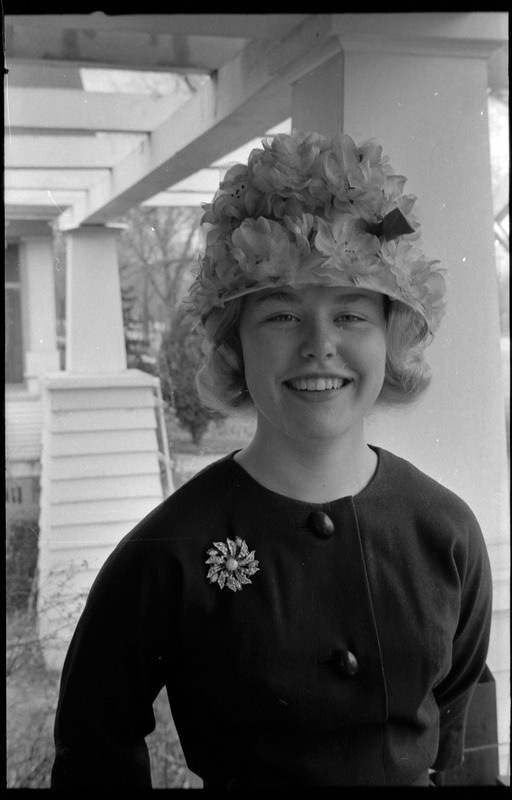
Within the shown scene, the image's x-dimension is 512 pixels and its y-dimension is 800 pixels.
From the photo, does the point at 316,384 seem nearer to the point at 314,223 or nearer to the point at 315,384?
the point at 315,384

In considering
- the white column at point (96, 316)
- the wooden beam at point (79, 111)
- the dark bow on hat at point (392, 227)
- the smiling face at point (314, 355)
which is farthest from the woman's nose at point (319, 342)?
the wooden beam at point (79, 111)

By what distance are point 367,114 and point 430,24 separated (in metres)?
0.14

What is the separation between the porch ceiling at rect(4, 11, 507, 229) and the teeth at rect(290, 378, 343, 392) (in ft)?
0.85

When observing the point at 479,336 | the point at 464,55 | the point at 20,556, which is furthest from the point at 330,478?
the point at 464,55

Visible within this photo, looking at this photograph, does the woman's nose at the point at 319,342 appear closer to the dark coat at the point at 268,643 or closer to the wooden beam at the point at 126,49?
the dark coat at the point at 268,643

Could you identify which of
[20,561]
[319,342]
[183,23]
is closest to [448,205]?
[319,342]

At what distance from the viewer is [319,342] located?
98cm

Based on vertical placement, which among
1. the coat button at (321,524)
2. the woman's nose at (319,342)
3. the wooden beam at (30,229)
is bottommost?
the coat button at (321,524)

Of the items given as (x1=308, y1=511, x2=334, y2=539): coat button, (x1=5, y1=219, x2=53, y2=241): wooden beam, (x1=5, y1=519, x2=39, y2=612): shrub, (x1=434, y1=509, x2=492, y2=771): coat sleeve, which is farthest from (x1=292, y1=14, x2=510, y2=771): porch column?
(x1=5, y1=519, x2=39, y2=612): shrub

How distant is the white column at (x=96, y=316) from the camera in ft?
3.45

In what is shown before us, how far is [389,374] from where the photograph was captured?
1058mm

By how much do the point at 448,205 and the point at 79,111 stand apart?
483 millimetres

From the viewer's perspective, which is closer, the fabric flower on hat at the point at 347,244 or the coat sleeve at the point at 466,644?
the fabric flower on hat at the point at 347,244

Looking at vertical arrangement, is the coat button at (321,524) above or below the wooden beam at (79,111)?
below
